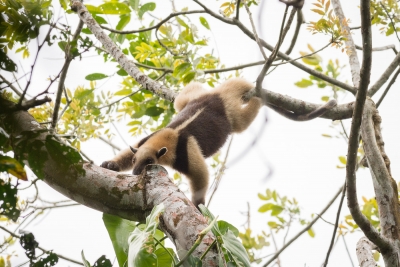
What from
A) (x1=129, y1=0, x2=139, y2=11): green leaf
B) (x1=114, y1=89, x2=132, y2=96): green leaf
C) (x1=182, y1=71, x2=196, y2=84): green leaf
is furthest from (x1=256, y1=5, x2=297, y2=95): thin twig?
(x1=114, y1=89, x2=132, y2=96): green leaf

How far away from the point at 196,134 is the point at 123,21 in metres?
1.22

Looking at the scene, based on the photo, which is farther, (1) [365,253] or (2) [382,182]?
(2) [382,182]

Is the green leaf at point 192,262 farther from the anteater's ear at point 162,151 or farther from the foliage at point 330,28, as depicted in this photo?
the anteater's ear at point 162,151

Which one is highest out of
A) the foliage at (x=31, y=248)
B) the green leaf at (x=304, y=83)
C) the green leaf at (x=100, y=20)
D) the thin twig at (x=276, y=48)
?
the green leaf at (x=100, y=20)

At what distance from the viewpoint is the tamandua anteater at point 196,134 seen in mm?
4203

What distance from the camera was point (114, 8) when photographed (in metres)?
3.92

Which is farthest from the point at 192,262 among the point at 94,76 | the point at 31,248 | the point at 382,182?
the point at 94,76

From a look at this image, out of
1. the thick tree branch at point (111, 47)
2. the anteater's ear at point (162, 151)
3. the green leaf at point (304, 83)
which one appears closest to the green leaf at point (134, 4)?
the thick tree branch at point (111, 47)

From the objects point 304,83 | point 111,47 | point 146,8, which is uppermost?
point 146,8

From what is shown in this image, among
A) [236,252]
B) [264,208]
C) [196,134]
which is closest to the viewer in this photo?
[236,252]

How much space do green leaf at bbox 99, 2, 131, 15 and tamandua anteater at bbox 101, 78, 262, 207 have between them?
0.92 m

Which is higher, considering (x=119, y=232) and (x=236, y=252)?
(x=119, y=232)

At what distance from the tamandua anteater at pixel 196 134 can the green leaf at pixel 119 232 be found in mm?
1952

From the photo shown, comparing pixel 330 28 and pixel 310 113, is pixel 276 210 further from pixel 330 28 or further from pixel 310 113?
pixel 330 28
